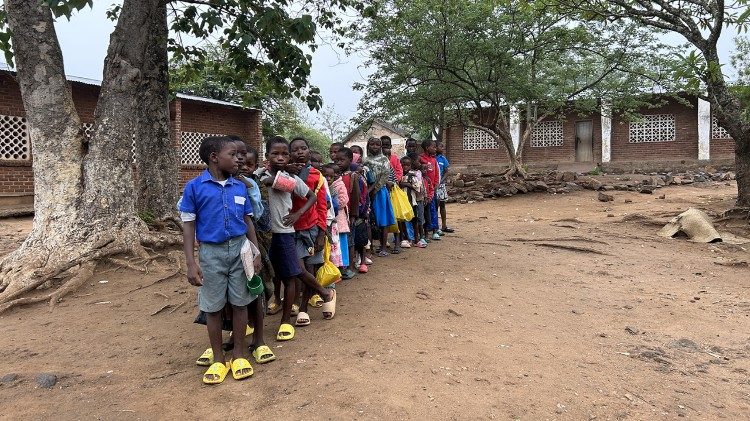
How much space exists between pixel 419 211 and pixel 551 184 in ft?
29.9

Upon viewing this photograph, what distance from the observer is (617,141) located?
20.7 m

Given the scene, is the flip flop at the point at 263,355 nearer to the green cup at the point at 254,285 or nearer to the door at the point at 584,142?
the green cup at the point at 254,285

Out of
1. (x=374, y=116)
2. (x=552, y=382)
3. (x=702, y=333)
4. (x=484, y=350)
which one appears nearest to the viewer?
(x=552, y=382)

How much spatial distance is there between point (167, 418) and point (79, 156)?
369cm

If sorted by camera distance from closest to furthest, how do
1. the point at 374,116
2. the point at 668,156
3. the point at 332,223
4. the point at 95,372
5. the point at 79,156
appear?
the point at 95,372
the point at 332,223
the point at 79,156
the point at 374,116
the point at 668,156

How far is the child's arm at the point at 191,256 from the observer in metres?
2.71

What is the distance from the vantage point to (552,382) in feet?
8.92

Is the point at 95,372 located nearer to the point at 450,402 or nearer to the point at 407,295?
the point at 450,402

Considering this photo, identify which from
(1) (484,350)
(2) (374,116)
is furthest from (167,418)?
(2) (374,116)

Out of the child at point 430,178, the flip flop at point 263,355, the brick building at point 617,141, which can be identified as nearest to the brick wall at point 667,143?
the brick building at point 617,141

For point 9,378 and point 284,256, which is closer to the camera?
point 9,378

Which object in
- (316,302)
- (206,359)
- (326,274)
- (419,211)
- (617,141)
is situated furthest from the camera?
(617,141)

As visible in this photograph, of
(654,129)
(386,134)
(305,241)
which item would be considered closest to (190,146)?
(305,241)

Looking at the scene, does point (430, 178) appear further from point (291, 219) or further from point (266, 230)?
point (266, 230)
